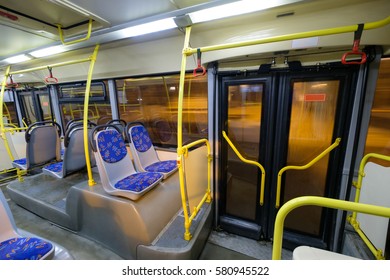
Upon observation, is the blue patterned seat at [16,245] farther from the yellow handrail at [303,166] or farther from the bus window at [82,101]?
the bus window at [82,101]

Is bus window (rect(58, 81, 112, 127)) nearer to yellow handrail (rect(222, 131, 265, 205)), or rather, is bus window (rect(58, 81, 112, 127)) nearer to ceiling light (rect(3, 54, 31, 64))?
ceiling light (rect(3, 54, 31, 64))

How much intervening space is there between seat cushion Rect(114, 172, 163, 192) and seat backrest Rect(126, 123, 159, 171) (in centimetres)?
39

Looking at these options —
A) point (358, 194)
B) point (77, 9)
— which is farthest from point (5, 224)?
point (358, 194)

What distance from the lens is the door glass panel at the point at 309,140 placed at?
1.89 metres

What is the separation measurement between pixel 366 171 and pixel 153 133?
324cm

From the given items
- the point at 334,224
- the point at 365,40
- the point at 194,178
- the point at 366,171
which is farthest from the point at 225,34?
the point at 334,224

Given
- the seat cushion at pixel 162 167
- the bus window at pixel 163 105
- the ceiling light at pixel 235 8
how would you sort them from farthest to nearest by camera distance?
the bus window at pixel 163 105 → the seat cushion at pixel 162 167 → the ceiling light at pixel 235 8

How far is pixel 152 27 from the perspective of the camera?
5.47 ft

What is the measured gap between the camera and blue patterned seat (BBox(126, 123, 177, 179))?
267 cm

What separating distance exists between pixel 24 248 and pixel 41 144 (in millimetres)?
2747

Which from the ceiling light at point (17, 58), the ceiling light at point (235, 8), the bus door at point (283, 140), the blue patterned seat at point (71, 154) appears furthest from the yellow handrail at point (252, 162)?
the ceiling light at point (17, 58)

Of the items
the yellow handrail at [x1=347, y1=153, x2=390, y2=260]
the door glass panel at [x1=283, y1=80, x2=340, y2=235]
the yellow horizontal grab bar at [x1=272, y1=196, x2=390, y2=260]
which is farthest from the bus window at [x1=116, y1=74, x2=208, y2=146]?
the yellow horizontal grab bar at [x1=272, y1=196, x2=390, y2=260]
